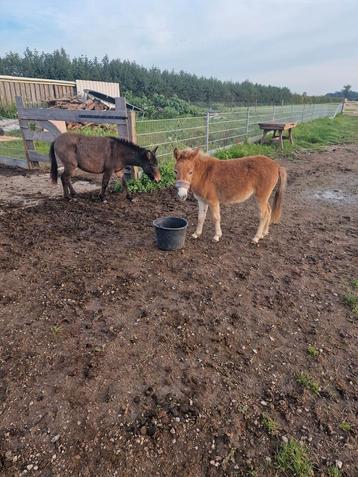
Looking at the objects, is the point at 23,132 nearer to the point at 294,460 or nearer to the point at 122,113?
the point at 122,113

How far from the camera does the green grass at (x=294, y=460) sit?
1.79m

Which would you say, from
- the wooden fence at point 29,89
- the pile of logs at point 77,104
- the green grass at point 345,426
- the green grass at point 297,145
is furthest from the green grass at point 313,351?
the wooden fence at point 29,89

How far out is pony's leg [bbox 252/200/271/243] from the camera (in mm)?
4539

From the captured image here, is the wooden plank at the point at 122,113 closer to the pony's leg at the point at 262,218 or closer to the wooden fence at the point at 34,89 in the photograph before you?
the pony's leg at the point at 262,218

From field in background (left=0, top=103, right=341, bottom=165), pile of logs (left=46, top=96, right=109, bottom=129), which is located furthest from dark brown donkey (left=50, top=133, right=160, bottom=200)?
pile of logs (left=46, top=96, right=109, bottom=129)

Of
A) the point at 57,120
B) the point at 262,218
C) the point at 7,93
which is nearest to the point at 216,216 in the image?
the point at 262,218

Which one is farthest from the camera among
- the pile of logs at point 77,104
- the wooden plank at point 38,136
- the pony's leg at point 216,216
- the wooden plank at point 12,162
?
the pile of logs at point 77,104

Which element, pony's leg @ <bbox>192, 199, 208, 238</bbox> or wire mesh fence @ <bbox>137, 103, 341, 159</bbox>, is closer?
pony's leg @ <bbox>192, 199, 208, 238</bbox>

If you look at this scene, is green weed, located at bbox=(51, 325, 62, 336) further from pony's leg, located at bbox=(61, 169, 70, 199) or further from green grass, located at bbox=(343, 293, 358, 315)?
pony's leg, located at bbox=(61, 169, 70, 199)

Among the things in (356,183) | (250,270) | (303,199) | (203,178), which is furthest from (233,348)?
(356,183)

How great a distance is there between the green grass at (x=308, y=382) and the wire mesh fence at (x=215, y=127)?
6107 millimetres

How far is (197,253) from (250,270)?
2.65ft

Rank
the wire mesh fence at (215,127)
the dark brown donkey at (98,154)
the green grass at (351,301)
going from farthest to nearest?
1. the wire mesh fence at (215,127)
2. the dark brown donkey at (98,154)
3. the green grass at (351,301)

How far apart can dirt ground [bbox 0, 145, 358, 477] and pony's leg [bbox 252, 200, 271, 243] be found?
0.70 feet
